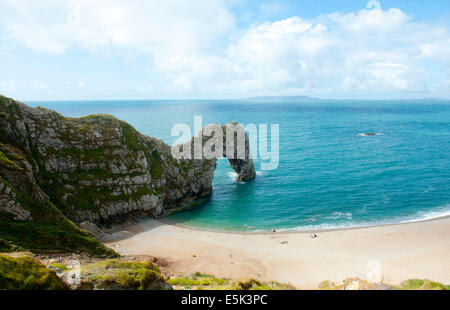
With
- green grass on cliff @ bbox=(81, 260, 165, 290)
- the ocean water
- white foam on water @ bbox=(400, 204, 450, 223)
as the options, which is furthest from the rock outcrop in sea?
white foam on water @ bbox=(400, 204, 450, 223)

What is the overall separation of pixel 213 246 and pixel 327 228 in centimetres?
1765

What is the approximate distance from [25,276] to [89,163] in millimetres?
28581

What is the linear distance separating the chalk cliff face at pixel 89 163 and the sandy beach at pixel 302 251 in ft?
15.3

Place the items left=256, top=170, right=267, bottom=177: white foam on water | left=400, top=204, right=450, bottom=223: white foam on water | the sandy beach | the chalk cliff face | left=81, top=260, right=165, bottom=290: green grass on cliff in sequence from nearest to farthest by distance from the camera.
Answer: left=81, top=260, right=165, bottom=290: green grass on cliff
the sandy beach
the chalk cliff face
left=400, top=204, right=450, bottom=223: white foam on water
left=256, top=170, right=267, bottom=177: white foam on water

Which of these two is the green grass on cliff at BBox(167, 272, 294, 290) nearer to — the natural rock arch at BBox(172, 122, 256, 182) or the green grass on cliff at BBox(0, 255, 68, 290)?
the green grass on cliff at BBox(0, 255, 68, 290)

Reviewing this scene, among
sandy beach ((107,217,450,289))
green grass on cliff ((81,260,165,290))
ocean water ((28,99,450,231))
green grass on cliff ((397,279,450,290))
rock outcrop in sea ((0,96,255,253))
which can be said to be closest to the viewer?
green grass on cliff ((81,260,165,290))

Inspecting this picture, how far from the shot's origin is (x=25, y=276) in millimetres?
12938

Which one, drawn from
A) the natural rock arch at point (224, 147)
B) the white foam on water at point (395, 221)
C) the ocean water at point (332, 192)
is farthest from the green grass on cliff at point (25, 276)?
the natural rock arch at point (224, 147)

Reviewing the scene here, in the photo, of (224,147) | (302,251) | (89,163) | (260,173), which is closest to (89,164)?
(89,163)

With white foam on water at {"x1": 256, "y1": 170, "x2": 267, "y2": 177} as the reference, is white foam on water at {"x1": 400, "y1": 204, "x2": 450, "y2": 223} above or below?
below

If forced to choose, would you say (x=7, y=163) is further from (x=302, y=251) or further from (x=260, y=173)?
(x=260, y=173)

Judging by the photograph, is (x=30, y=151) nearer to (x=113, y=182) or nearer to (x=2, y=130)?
(x=2, y=130)

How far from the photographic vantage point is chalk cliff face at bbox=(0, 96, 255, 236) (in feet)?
115
